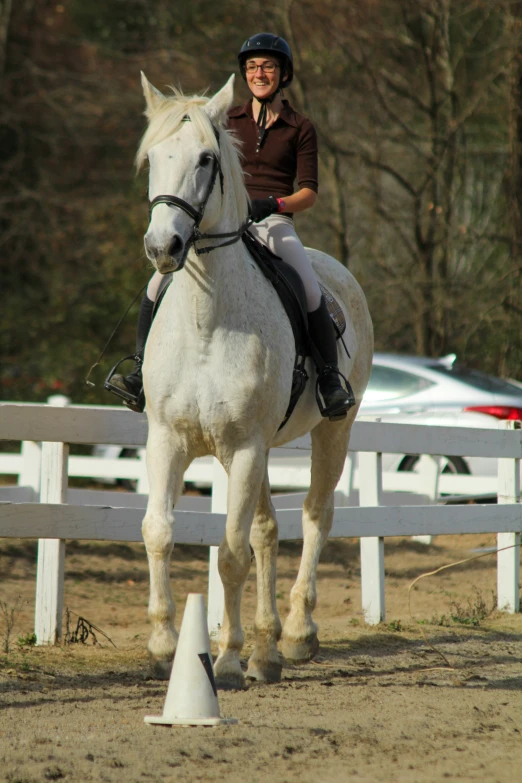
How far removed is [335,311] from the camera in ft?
23.2

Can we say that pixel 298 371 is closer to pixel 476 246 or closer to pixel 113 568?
pixel 113 568

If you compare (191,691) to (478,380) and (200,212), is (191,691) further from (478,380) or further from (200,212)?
(478,380)

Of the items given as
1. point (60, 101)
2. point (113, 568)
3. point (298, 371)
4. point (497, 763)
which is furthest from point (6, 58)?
point (497, 763)

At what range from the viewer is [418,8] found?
17.8 metres

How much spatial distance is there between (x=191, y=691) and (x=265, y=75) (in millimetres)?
3529

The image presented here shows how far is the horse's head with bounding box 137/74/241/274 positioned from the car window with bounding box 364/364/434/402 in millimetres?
8344

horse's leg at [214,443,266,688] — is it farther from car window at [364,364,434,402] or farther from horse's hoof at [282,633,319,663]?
car window at [364,364,434,402]

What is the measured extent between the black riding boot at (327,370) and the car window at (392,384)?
716 cm

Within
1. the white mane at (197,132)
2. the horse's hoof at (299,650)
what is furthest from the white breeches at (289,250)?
the horse's hoof at (299,650)

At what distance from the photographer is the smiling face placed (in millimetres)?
6312

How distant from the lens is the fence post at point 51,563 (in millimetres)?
6949

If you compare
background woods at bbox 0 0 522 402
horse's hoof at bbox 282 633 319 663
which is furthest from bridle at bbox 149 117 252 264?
background woods at bbox 0 0 522 402

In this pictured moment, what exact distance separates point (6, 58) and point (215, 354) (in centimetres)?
2111

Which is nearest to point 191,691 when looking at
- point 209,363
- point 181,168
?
point 209,363
